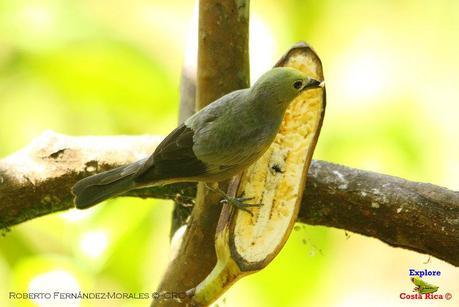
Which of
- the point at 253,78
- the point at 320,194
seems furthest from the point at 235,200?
the point at 253,78

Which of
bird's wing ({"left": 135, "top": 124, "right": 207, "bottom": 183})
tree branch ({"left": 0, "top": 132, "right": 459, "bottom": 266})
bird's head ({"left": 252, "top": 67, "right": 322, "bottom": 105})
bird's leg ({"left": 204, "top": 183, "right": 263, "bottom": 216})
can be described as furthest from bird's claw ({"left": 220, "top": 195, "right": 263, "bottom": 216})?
bird's head ({"left": 252, "top": 67, "right": 322, "bottom": 105})

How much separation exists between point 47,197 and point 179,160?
2.12 feet

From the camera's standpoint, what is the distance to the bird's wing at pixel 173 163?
8.93 feet

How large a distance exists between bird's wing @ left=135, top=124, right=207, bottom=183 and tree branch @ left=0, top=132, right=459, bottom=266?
0.32 metres

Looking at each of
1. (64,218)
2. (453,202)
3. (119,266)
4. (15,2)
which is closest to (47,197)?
(64,218)

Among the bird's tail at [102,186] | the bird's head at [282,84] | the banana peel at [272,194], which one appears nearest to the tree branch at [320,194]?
the banana peel at [272,194]

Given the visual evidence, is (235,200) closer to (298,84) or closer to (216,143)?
(216,143)

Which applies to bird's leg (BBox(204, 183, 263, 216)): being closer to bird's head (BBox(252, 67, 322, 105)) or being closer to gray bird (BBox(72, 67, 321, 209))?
gray bird (BBox(72, 67, 321, 209))

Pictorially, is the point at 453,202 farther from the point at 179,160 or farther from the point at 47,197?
the point at 47,197

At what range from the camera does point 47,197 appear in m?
2.96

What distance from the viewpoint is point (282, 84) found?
9.25 ft

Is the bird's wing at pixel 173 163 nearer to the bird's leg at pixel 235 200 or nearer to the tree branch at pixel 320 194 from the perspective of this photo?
the bird's leg at pixel 235 200

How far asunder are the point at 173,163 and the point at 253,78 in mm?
1104

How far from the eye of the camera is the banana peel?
248 cm
